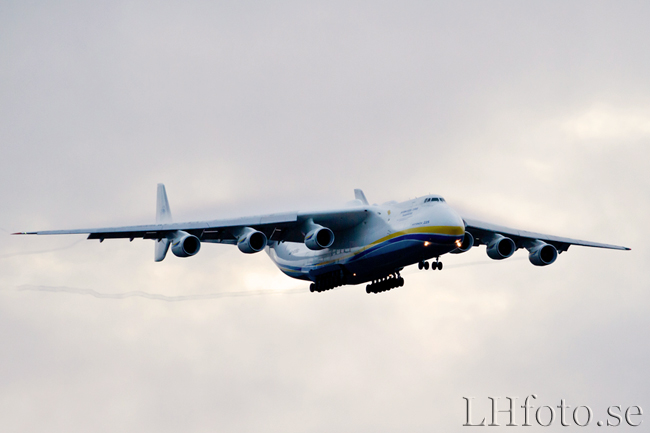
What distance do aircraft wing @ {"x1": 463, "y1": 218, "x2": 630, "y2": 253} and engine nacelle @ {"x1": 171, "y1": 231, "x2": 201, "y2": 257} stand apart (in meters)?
9.78

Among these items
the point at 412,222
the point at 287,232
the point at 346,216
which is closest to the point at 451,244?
the point at 412,222

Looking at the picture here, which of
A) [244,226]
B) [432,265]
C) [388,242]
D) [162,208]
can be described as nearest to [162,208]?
[162,208]

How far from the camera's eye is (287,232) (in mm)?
30250

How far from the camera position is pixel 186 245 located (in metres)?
27.2

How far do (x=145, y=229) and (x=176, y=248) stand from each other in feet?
4.58

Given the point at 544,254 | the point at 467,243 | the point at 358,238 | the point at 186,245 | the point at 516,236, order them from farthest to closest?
the point at 516,236, the point at 544,254, the point at 467,243, the point at 358,238, the point at 186,245

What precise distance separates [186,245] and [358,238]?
6062 mm

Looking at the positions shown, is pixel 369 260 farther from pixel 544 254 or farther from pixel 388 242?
pixel 544 254

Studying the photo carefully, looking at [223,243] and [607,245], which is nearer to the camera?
[223,243]

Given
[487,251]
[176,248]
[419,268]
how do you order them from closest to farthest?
[176,248] < [419,268] < [487,251]

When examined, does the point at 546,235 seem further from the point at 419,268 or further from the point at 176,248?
the point at 176,248

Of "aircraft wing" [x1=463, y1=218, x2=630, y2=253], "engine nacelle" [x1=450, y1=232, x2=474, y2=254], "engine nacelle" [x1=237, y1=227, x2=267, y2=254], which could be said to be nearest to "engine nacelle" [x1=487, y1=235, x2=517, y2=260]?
"aircraft wing" [x1=463, y1=218, x2=630, y2=253]

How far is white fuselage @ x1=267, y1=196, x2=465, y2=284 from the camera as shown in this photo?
88.9ft

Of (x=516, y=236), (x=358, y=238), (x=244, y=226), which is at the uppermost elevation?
(x=516, y=236)
